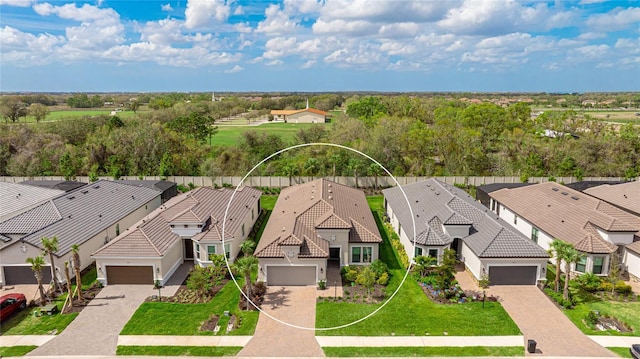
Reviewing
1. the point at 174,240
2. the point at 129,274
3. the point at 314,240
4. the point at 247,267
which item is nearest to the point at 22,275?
the point at 129,274

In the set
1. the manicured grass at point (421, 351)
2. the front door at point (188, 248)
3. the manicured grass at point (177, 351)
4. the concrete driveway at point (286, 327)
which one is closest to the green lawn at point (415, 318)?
the concrete driveway at point (286, 327)

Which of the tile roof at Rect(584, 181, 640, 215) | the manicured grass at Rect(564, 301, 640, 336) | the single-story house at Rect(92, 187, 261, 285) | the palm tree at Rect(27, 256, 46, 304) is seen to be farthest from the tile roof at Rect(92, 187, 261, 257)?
the tile roof at Rect(584, 181, 640, 215)

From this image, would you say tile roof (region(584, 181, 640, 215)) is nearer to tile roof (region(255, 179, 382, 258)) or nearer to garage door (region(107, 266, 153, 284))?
tile roof (region(255, 179, 382, 258))

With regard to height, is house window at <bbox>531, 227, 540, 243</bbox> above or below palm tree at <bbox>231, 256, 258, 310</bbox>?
below

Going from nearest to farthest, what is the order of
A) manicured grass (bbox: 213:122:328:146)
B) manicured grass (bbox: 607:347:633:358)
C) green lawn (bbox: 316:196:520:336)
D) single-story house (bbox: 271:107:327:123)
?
manicured grass (bbox: 607:347:633:358), green lawn (bbox: 316:196:520:336), manicured grass (bbox: 213:122:328:146), single-story house (bbox: 271:107:327:123)

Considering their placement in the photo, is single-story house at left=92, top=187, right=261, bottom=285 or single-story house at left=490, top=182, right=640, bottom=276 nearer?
single-story house at left=92, top=187, right=261, bottom=285

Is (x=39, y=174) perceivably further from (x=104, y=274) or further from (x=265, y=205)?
(x=104, y=274)

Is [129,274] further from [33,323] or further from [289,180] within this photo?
[289,180]
